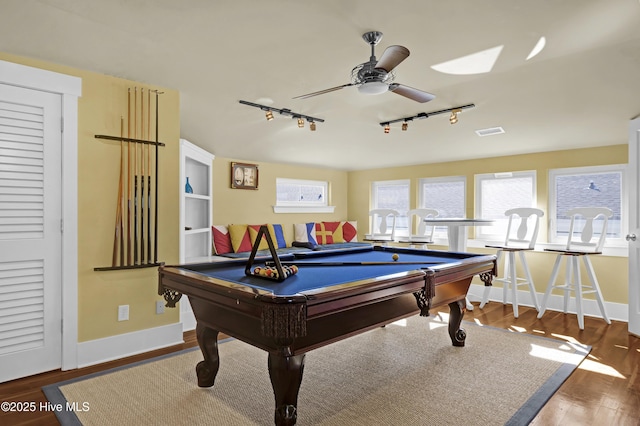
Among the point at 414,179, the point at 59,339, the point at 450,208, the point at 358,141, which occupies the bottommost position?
the point at 59,339

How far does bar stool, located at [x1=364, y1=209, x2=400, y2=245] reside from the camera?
5578 millimetres

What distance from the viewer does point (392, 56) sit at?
2162mm

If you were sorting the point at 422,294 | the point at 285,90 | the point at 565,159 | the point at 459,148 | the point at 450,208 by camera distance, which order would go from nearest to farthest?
1. the point at 422,294
2. the point at 285,90
3. the point at 565,159
4. the point at 459,148
5. the point at 450,208

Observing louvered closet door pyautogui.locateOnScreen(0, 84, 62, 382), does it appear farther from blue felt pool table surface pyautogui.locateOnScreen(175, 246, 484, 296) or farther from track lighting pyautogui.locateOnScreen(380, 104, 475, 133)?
track lighting pyautogui.locateOnScreen(380, 104, 475, 133)

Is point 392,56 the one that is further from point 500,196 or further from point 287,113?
point 500,196

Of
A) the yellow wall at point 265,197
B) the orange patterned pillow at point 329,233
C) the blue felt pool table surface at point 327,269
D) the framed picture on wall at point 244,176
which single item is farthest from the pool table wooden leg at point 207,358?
the orange patterned pillow at point 329,233

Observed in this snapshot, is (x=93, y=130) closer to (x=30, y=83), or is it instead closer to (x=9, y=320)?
(x=30, y=83)

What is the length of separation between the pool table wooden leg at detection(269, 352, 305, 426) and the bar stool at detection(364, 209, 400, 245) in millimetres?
3694

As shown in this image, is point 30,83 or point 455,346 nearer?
point 30,83

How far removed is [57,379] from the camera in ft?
8.52

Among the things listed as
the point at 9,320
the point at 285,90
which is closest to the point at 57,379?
the point at 9,320

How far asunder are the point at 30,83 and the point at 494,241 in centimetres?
521

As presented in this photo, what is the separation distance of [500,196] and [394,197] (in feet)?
5.71

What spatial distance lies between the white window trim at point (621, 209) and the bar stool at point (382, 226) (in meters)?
1.99
